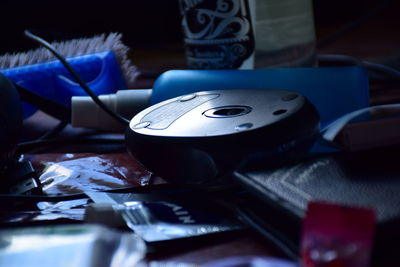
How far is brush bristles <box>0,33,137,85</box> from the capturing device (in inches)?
22.0

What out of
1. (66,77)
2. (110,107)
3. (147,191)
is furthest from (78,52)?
(147,191)

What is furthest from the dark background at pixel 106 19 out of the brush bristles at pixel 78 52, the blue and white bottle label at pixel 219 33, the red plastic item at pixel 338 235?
the red plastic item at pixel 338 235

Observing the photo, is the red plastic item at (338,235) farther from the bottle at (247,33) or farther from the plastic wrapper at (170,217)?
the bottle at (247,33)

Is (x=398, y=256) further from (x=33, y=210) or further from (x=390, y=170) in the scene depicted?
(x=33, y=210)

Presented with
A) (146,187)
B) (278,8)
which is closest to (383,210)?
→ (146,187)

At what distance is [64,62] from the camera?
0.51 metres

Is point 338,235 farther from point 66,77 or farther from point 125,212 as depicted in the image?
point 66,77

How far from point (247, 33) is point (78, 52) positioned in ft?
0.61

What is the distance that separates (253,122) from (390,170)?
7 cm

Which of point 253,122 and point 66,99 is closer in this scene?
point 253,122

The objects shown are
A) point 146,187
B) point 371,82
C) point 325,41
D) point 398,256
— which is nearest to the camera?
point 398,256

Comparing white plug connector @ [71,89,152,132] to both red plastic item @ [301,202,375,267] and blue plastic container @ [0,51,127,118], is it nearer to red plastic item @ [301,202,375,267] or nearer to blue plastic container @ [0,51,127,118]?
blue plastic container @ [0,51,127,118]

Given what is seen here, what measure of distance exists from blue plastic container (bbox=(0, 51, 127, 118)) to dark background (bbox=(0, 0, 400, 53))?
0.37m

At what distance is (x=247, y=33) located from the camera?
1.59ft
